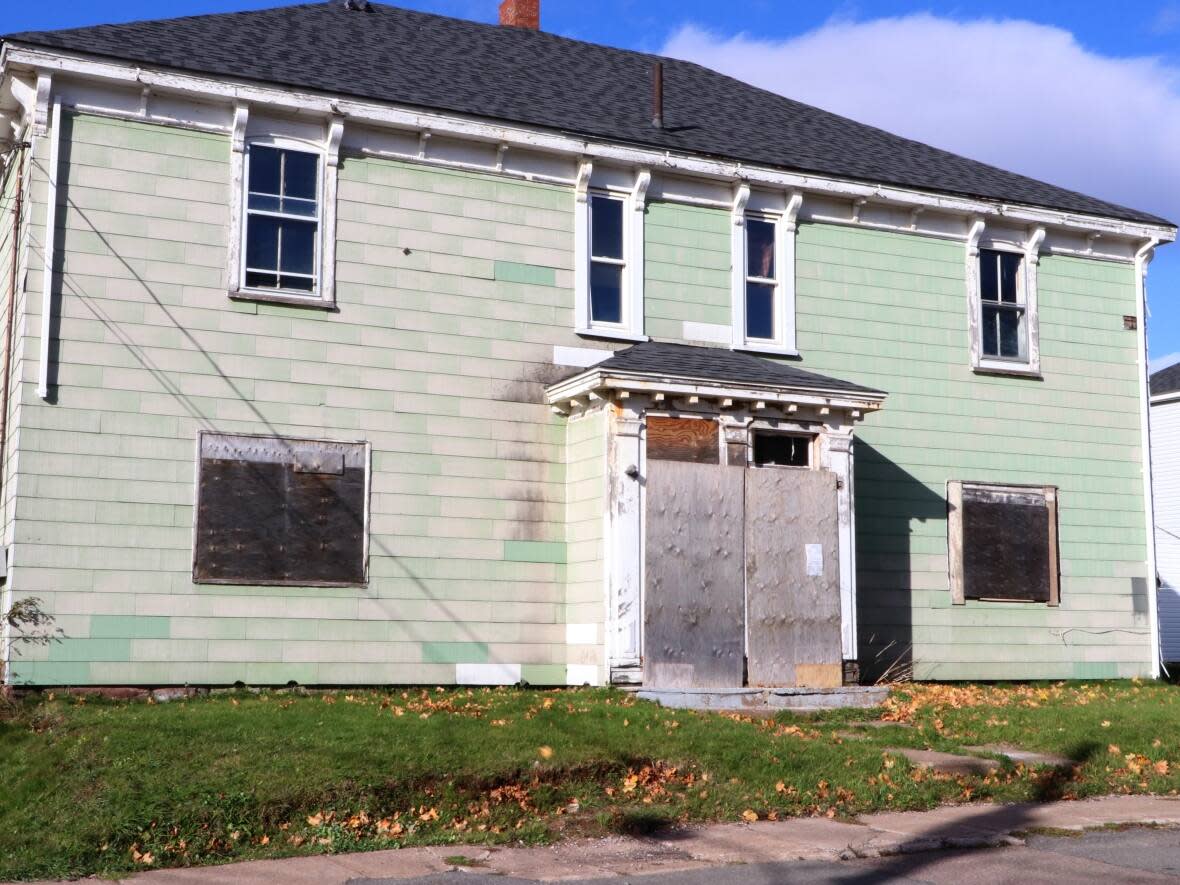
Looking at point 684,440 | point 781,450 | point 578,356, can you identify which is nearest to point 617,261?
point 578,356

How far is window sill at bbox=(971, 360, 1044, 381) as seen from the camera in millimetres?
18484

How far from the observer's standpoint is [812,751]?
1062 centimetres

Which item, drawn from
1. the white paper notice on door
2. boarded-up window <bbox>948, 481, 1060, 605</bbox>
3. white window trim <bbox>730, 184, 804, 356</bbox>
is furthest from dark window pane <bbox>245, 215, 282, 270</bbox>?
boarded-up window <bbox>948, 481, 1060, 605</bbox>

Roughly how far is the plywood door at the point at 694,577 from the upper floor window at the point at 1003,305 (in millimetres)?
5575

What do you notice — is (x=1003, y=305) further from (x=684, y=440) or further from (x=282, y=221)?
(x=282, y=221)

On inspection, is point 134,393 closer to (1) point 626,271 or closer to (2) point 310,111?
(2) point 310,111

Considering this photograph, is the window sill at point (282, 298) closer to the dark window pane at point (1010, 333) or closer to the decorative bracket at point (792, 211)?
the decorative bracket at point (792, 211)

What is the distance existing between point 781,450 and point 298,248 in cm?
589

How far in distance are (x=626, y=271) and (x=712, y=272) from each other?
3.91 ft

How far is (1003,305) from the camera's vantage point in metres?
18.9

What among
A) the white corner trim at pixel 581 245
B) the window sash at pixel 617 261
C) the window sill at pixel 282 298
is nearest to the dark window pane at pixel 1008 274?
the window sash at pixel 617 261

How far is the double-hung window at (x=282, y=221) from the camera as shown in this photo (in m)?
14.8

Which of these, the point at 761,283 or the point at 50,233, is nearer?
the point at 50,233

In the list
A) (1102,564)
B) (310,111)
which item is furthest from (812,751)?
(1102,564)
